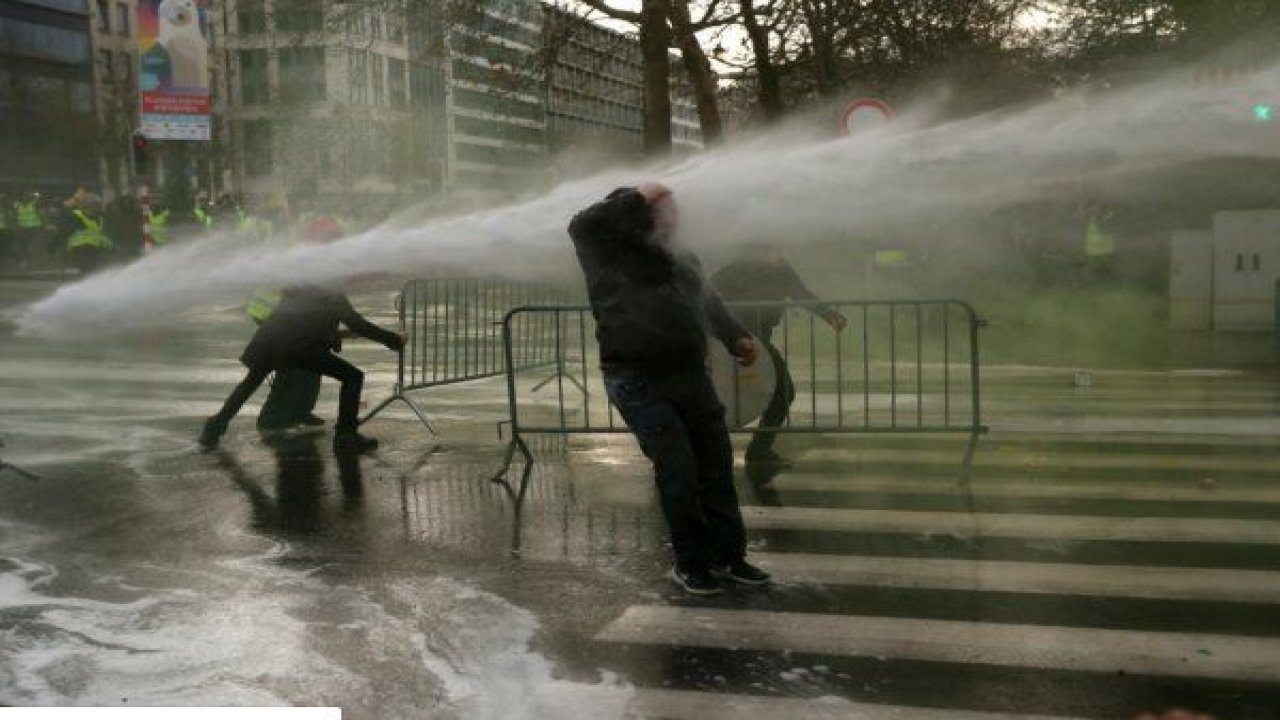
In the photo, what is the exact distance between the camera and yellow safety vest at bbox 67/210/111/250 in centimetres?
2803

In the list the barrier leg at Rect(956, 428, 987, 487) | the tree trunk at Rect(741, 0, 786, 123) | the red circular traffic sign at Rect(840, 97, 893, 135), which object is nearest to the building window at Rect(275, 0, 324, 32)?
the tree trunk at Rect(741, 0, 786, 123)

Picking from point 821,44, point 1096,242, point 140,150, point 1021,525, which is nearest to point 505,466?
point 1021,525

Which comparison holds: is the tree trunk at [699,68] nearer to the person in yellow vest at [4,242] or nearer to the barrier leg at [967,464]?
the barrier leg at [967,464]

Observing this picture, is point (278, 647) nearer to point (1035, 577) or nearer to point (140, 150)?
point (1035, 577)

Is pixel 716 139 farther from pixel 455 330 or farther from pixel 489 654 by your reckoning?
pixel 489 654

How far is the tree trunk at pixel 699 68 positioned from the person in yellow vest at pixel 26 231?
19.2 m

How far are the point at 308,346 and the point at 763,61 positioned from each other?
1267 cm

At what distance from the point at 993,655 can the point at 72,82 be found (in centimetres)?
6663

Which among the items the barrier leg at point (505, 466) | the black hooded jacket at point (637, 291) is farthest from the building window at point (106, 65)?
the black hooded jacket at point (637, 291)

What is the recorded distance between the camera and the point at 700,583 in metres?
5.88

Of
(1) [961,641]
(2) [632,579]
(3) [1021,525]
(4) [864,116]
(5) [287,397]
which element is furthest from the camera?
(4) [864,116]

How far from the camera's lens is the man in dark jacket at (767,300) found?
28.7 ft

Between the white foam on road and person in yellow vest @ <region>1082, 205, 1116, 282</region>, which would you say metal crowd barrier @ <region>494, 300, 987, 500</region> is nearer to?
the white foam on road

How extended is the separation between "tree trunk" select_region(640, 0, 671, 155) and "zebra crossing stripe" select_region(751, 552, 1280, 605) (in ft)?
49.5
